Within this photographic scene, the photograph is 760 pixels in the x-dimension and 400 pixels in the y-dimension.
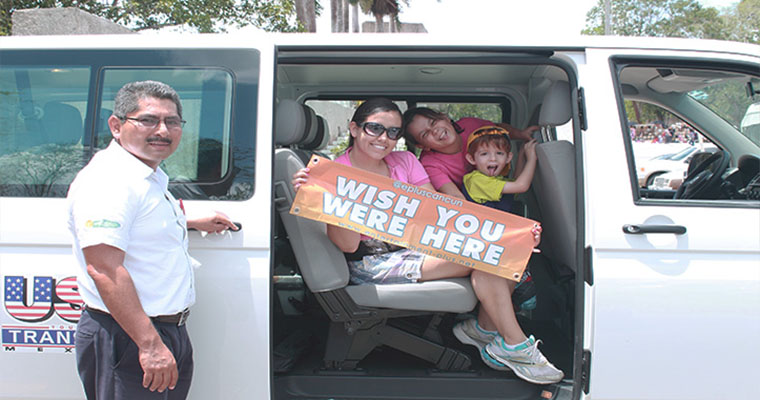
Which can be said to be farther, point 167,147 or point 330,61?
point 330,61

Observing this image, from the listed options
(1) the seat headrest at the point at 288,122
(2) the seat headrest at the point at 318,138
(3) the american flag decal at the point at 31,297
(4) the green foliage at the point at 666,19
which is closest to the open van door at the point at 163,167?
(3) the american flag decal at the point at 31,297

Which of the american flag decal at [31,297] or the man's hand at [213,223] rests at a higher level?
the man's hand at [213,223]

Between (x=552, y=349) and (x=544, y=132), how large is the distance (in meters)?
1.40

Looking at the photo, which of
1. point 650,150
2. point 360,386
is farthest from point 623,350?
point 650,150

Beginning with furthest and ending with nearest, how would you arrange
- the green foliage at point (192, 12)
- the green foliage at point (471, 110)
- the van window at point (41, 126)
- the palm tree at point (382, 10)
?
the palm tree at point (382, 10), the green foliage at point (192, 12), the green foliage at point (471, 110), the van window at point (41, 126)

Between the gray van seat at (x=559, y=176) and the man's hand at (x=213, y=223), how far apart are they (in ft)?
4.86

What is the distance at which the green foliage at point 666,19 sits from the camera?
35062mm

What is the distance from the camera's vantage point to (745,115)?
2.94 meters

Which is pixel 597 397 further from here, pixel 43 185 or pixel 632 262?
pixel 43 185

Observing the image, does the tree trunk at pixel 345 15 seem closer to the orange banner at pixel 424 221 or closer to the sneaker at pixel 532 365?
the orange banner at pixel 424 221

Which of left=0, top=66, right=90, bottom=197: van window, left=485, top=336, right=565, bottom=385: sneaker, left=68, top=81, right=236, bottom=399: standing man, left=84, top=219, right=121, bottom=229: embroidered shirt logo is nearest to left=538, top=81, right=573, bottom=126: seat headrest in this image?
left=485, top=336, right=565, bottom=385: sneaker

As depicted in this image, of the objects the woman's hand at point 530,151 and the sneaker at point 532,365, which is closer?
the sneaker at point 532,365

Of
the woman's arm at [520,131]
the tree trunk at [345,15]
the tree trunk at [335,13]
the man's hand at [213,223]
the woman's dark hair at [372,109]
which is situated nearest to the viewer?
the man's hand at [213,223]

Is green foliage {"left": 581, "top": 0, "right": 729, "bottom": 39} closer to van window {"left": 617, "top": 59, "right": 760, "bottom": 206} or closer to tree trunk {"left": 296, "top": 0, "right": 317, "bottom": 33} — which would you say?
tree trunk {"left": 296, "top": 0, "right": 317, "bottom": 33}
